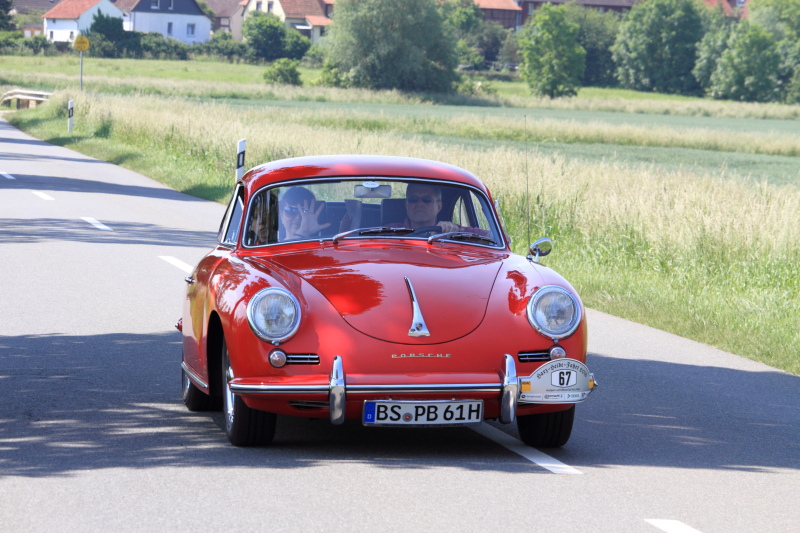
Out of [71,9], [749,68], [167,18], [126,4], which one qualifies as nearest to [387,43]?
[749,68]

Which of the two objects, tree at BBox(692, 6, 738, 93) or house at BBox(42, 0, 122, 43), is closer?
tree at BBox(692, 6, 738, 93)

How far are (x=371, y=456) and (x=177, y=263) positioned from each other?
7.82m

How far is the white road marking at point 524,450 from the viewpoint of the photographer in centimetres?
564

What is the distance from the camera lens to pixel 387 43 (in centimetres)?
10012

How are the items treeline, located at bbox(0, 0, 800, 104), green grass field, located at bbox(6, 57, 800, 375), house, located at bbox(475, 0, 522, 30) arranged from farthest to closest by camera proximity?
1. house, located at bbox(475, 0, 522, 30)
2. treeline, located at bbox(0, 0, 800, 104)
3. green grass field, located at bbox(6, 57, 800, 375)

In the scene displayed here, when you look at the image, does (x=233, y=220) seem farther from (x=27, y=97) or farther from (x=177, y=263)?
(x=27, y=97)

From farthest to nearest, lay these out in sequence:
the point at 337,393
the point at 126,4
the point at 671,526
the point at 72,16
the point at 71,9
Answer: the point at 126,4
the point at 71,9
the point at 72,16
the point at 337,393
the point at 671,526

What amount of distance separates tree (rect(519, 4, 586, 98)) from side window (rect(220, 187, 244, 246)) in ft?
396

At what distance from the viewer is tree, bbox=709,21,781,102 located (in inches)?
5098

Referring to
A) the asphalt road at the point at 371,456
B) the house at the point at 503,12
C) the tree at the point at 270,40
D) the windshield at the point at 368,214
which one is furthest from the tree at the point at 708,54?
the windshield at the point at 368,214

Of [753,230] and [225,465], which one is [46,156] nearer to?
[753,230]

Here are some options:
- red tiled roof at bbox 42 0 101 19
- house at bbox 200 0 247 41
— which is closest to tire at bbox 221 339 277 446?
red tiled roof at bbox 42 0 101 19

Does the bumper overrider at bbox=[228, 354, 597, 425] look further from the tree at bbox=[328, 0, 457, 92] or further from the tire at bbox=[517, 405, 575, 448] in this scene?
the tree at bbox=[328, 0, 457, 92]

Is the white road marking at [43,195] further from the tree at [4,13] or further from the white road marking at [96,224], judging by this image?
the tree at [4,13]
